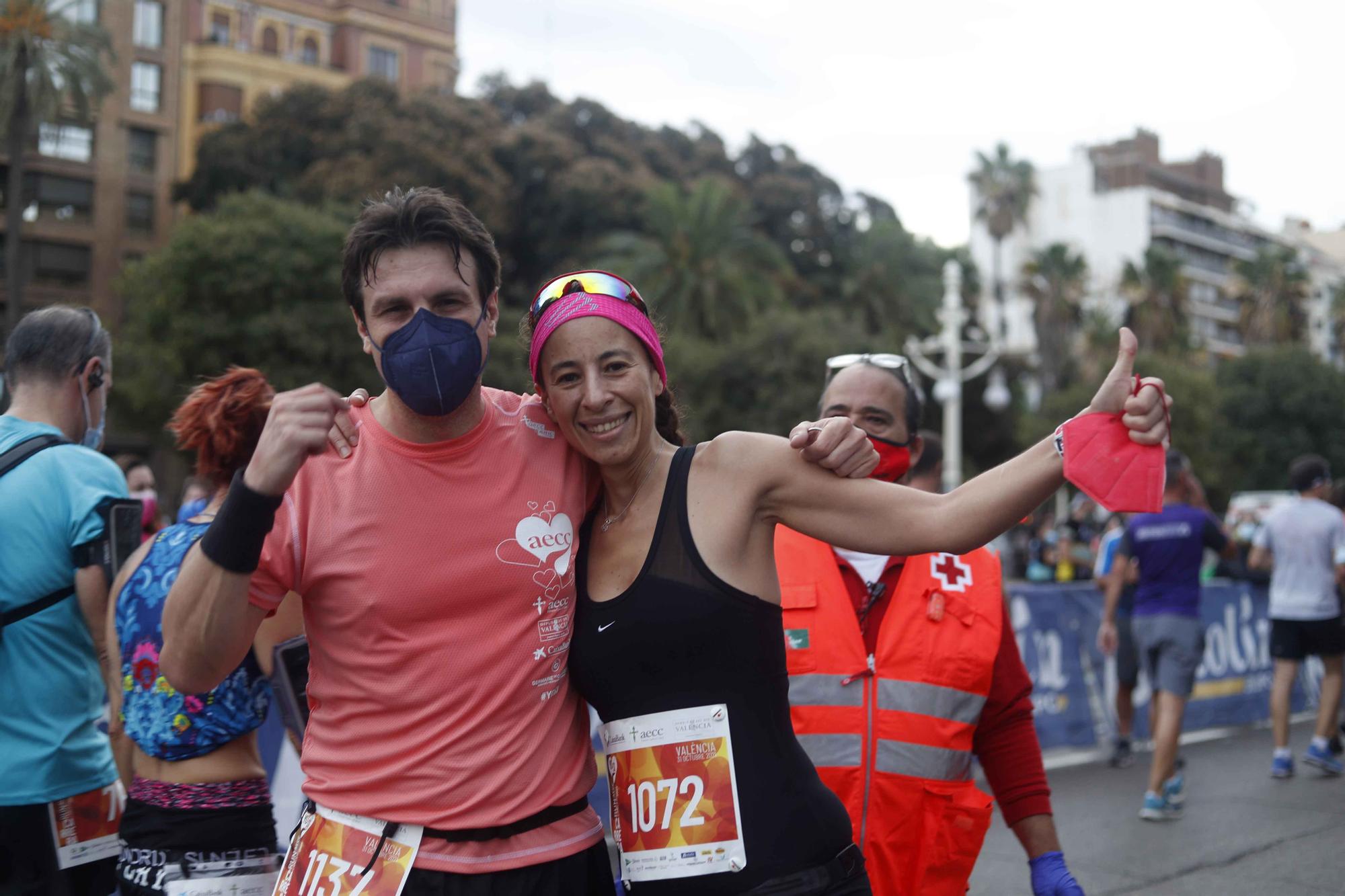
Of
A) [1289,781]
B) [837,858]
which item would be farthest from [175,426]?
[1289,781]

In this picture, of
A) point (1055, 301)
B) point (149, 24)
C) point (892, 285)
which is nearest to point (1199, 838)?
point (892, 285)

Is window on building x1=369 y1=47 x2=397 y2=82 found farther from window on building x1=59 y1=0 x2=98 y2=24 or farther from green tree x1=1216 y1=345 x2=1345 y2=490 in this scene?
green tree x1=1216 y1=345 x2=1345 y2=490

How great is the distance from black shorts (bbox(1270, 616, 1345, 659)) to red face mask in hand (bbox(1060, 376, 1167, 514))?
8390mm

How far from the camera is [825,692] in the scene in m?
3.20

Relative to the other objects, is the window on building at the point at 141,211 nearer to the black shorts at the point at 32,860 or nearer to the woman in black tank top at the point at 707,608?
the black shorts at the point at 32,860

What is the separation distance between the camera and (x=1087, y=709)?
1083cm

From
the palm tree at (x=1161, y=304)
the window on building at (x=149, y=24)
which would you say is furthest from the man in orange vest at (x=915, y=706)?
the palm tree at (x=1161, y=304)

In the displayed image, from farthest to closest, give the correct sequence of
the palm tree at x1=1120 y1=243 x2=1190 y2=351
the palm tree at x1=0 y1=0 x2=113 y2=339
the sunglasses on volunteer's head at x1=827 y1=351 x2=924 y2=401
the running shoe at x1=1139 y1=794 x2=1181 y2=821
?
the palm tree at x1=1120 y1=243 x2=1190 y2=351 → the palm tree at x1=0 y1=0 x2=113 y2=339 → the running shoe at x1=1139 y1=794 x2=1181 y2=821 → the sunglasses on volunteer's head at x1=827 y1=351 x2=924 y2=401

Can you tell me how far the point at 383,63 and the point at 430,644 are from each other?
194 ft

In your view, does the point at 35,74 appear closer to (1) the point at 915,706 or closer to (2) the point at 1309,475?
(2) the point at 1309,475

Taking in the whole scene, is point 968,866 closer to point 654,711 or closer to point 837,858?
point 837,858

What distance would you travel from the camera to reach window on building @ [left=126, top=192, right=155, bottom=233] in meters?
47.8

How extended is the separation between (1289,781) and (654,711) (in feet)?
27.2

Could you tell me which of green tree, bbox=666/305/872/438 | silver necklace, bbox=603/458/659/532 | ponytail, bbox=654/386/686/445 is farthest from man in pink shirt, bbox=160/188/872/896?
green tree, bbox=666/305/872/438
